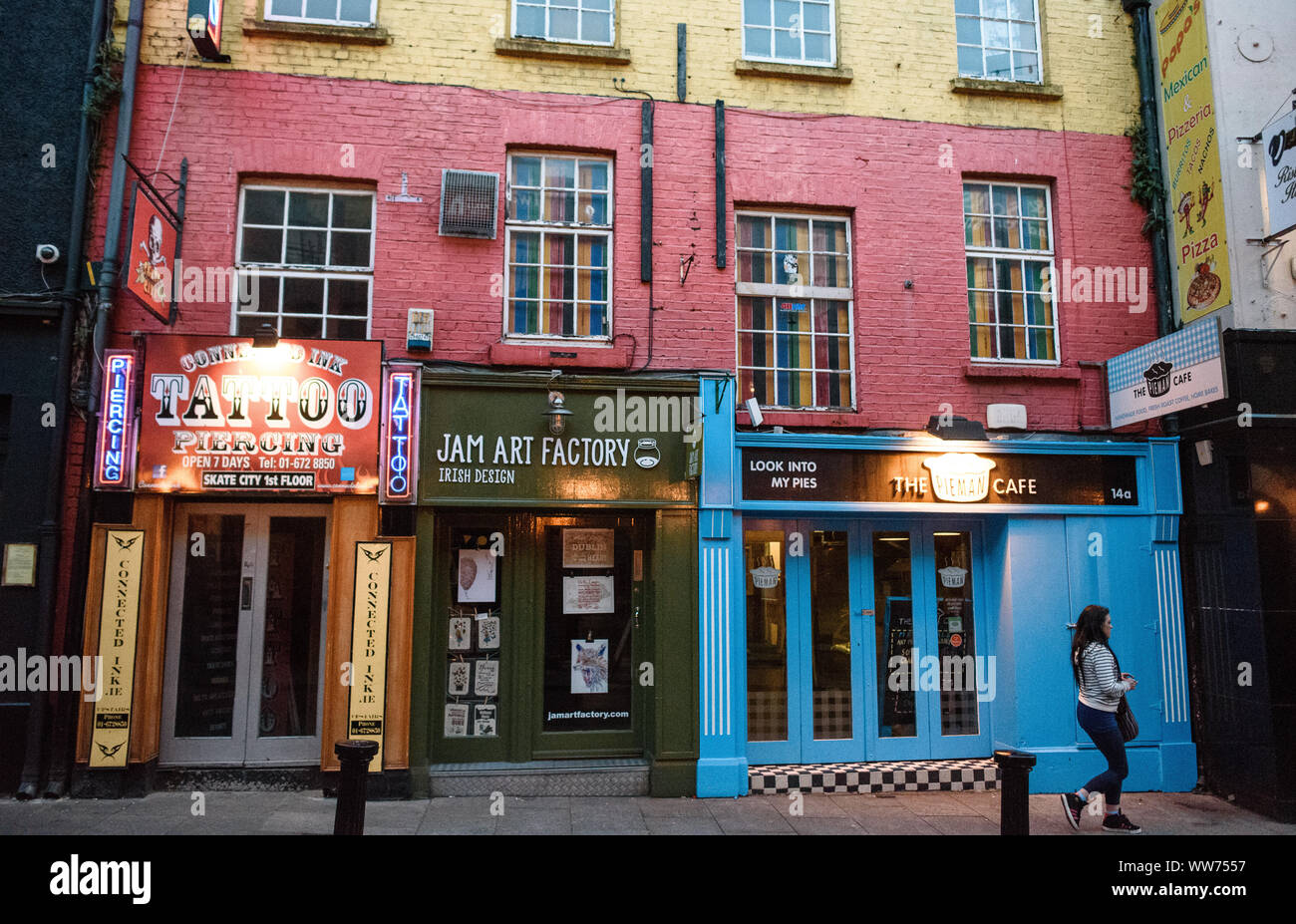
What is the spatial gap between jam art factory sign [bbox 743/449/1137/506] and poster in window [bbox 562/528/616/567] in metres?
1.40

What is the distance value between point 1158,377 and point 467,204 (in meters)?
6.67

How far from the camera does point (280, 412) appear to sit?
7.51 m

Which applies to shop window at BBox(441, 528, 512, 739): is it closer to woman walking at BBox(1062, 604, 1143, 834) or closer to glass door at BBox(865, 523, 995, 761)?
glass door at BBox(865, 523, 995, 761)

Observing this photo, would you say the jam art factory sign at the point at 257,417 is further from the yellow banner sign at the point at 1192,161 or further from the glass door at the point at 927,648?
A: the yellow banner sign at the point at 1192,161

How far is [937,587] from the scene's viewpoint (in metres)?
8.59

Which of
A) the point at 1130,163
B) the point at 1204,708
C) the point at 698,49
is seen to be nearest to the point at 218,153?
the point at 698,49

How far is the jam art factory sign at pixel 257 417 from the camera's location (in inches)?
290

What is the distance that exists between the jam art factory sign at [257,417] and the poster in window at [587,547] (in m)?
1.86

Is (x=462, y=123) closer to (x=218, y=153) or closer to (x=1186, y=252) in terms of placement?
(x=218, y=153)

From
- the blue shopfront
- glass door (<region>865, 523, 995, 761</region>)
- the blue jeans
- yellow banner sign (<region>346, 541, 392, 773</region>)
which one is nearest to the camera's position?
the blue jeans

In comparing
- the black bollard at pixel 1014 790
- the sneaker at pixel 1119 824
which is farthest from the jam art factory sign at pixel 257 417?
the sneaker at pixel 1119 824

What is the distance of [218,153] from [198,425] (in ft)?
8.53

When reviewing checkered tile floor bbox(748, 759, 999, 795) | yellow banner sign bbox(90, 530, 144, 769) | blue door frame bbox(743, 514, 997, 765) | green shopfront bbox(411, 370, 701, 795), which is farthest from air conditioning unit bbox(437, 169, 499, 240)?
checkered tile floor bbox(748, 759, 999, 795)

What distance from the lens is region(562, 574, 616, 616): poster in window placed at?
808cm
